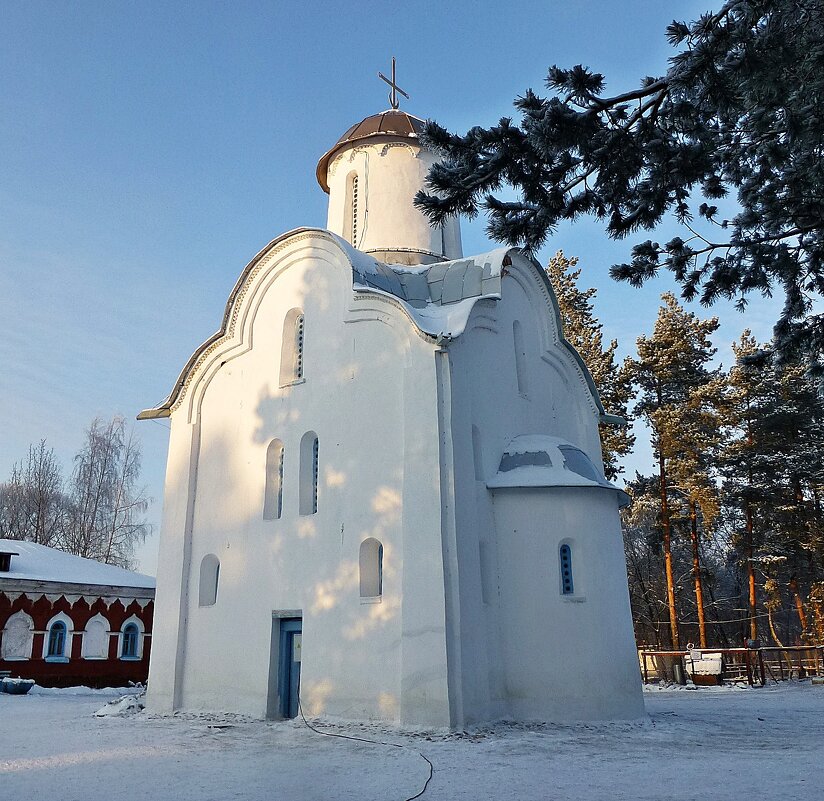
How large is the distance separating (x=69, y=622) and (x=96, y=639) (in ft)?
2.64

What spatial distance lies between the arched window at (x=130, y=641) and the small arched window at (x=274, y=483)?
9.22 metres

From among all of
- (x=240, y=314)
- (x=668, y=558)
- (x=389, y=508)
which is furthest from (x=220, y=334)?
(x=668, y=558)

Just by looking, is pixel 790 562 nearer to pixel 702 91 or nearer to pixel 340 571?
pixel 340 571

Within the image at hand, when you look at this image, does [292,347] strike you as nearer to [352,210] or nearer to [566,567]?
[352,210]

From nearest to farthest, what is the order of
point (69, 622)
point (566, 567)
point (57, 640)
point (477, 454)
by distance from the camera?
point (566, 567), point (477, 454), point (57, 640), point (69, 622)

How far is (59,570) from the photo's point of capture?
19.8 m

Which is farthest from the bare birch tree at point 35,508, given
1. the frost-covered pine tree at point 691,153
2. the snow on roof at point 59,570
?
the frost-covered pine tree at point 691,153

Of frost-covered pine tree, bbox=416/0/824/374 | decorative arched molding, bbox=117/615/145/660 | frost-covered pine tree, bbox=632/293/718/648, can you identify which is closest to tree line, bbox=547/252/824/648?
frost-covered pine tree, bbox=632/293/718/648

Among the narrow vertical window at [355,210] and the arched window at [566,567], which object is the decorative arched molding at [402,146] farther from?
the arched window at [566,567]

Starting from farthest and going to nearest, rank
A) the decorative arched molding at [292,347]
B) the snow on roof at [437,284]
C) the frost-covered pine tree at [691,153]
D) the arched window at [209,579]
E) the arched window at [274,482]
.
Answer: the decorative arched molding at [292,347], the arched window at [209,579], the arched window at [274,482], the snow on roof at [437,284], the frost-covered pine tree at [691,153]

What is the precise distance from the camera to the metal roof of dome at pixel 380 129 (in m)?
16.8

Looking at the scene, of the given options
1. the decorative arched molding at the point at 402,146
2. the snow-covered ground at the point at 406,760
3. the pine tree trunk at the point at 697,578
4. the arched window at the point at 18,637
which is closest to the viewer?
the snow-covered ground at the point at 406,760

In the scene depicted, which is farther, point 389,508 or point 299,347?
point 299,347

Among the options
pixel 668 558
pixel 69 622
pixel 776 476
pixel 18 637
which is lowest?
pixel 18 637
